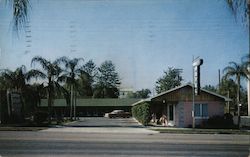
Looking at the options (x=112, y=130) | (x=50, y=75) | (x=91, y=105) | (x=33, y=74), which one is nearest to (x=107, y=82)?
(x=50, y=75)

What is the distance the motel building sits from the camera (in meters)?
5.47

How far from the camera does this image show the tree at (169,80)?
491cm

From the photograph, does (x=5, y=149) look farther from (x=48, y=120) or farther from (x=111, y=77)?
(x=111, y=77)

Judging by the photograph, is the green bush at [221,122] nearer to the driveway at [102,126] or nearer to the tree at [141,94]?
the tree at [141,94]

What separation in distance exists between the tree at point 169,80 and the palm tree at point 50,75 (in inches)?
48.3

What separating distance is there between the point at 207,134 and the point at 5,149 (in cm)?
268

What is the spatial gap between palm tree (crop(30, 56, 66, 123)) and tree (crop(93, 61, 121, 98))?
1.64 feet

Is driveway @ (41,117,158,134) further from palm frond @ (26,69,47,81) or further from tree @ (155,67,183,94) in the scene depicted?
tree @ (155,67,183,94)

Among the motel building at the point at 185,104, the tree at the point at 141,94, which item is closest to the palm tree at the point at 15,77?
the tree at the point at 141,94

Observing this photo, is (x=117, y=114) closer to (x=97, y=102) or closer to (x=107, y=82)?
(x=97, y=102)

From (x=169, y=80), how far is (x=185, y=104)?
753mm

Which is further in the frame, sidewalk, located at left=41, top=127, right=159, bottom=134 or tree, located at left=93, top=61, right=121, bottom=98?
sidewalk, located at left=41, top=127, right=159, bottom=134

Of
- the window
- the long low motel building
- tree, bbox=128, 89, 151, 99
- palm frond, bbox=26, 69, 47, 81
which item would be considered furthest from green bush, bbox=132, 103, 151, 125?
palm frond, bbox=26, 69, 47, 81

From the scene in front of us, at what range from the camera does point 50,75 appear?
18.1ft
